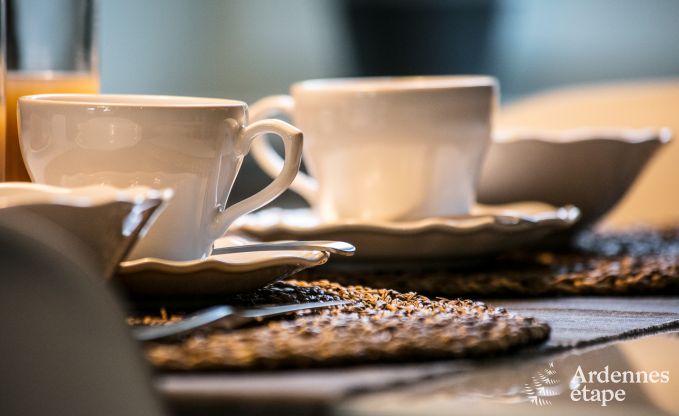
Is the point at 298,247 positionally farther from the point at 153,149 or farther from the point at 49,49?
the point at 49,49

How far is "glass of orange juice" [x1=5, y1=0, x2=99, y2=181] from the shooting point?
741 millimetres

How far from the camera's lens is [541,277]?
73 centimetres

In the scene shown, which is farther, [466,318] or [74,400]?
[466,318]

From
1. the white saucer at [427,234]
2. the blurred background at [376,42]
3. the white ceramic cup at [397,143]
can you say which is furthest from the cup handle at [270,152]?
the blurred background at [376,42]

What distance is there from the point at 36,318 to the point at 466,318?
0.22m

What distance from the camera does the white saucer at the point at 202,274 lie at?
53 cm

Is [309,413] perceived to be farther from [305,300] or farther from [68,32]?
[68,32]

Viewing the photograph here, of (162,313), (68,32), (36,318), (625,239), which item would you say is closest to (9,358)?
(36,318)

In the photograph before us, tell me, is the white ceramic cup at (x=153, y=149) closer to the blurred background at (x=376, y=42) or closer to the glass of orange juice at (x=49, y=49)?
the glass of orange juice at (x=49, y=49)

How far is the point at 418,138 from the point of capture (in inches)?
32.4

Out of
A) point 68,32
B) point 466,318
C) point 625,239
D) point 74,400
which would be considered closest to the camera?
point 74,400

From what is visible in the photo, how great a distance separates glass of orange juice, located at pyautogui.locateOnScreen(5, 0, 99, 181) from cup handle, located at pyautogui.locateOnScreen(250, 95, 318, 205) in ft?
0.54

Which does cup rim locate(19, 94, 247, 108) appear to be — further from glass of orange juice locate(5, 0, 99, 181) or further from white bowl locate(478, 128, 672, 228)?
white bowl locate(478, 128, 672, 228)

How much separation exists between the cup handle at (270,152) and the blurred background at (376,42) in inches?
102
